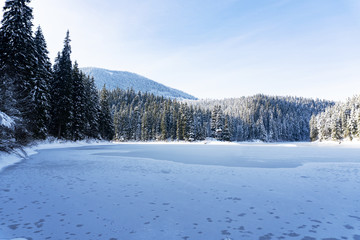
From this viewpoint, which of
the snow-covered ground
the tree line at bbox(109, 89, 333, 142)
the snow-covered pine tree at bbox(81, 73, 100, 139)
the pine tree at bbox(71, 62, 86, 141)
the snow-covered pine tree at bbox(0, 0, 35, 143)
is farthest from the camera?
the tree line at bbox(109, 89, 333, 142)

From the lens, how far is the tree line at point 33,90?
1484 cm

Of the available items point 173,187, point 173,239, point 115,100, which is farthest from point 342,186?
point 115,100

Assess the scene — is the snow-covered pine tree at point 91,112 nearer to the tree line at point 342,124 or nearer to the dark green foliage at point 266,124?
the dark green foliage at point 266,124

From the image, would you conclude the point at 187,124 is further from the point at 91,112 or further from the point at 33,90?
the point at 33,90

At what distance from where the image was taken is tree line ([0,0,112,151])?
14844 mm

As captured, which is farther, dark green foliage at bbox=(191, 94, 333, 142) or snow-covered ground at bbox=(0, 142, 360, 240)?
dark green foliage at bbox=(191, 94, 333, 142)

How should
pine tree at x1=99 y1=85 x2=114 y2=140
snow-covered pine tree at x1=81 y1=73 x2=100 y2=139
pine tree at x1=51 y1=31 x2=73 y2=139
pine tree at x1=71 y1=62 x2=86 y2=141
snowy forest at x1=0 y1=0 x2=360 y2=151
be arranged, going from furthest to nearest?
pine tree at x1=99 y1=85 x2=114 y2=140 < snow-covered pine tree at x1=81 y1=73 x2=100 y2=139 < pine tree at x1=71 y1=62 x2=86 y2=141 < pine tree at x1=51 y1=31 x2=73 y2=139 < snowy forest at x1=0 y1=0 x2=360 y2=151

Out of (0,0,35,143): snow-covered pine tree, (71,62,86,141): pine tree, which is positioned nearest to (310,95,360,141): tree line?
(71,62,86,141): pine tree

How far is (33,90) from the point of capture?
24.3 m

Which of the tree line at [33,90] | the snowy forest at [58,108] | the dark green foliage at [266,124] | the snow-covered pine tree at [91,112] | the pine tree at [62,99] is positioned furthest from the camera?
the dark green foliage at [266,124]

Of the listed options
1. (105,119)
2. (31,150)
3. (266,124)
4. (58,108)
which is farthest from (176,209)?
(266,124)

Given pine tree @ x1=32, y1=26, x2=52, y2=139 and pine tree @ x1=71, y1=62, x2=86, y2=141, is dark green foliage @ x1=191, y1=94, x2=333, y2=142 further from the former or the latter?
pine tree @ x1=32, y1=26, x2=52, y2=139

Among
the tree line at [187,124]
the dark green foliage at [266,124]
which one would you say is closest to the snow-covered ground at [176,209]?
the tree line at [187,124]

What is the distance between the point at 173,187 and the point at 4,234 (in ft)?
16.7
